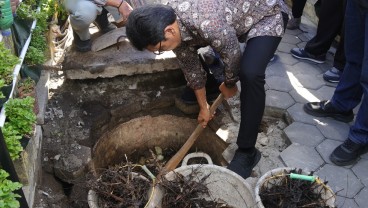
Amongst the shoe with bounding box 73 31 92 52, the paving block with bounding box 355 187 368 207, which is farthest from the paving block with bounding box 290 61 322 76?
the shoe with bounding box 73 31 92 52

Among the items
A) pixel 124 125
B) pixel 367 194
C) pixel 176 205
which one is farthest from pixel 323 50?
pixel 176 205

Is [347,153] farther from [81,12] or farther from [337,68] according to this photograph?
[81,12]

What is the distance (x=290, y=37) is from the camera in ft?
17.8

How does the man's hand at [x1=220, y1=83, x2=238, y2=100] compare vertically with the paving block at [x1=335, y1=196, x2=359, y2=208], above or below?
above

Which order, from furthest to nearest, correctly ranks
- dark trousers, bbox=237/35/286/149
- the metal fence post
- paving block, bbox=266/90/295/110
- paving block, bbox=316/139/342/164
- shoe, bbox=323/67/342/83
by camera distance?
shoe, bbox=323/67/342/83
paving block, bbox=266/90/295/110
paving block, bbox=316/139/342/164
dark trousers, bbox=237/35/286/149
the metal fence post

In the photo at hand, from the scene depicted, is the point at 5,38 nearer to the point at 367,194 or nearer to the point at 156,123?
the point at 156,123

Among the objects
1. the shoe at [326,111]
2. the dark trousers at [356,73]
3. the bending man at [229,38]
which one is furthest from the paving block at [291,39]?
the bending man at [229,38]

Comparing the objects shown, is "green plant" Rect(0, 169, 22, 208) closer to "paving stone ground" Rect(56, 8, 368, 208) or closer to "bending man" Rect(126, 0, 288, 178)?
"bending man" Rect(126, 0, 288, 178)

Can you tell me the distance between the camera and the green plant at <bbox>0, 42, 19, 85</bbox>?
8.11 feet

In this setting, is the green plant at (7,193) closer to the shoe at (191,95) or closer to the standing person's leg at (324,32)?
the shoe at (191,95)

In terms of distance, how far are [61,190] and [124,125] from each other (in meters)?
1.03

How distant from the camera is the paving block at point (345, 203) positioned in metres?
2.93

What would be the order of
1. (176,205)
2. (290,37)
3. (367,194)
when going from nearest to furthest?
(176,205), (367,194), (290,37)

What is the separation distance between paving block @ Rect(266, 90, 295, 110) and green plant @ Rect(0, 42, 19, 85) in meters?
2.47
